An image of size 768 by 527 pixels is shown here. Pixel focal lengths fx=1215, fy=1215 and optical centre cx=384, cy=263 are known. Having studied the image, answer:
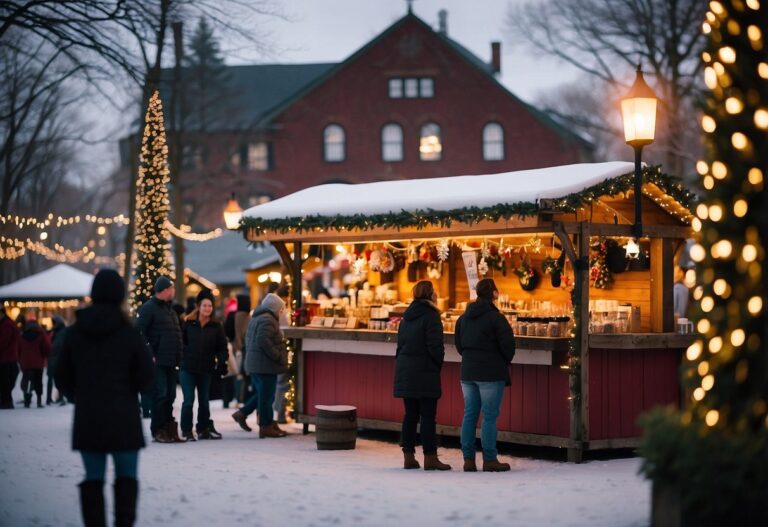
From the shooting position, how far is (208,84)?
1750 inches

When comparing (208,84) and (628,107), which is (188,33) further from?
(208,84)

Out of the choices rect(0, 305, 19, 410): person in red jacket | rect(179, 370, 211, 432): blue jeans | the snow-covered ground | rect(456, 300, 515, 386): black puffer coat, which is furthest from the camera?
rect(0, 305, 19, 410): person in red jacket

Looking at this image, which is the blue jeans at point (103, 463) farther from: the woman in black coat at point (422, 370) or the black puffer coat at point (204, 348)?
the black puffer coat at point (204, 348)

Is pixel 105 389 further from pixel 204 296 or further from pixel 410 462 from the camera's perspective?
pixel 204 296

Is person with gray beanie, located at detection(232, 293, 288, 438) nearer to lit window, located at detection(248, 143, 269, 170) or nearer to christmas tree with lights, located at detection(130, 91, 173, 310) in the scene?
christmas tree with lights, located at detection(130, 91, 173, 310)

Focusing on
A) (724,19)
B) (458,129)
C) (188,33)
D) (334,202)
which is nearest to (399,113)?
(458,129)

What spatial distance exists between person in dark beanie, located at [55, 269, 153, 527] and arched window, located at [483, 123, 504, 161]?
42.5 m

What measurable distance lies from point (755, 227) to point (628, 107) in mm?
5538

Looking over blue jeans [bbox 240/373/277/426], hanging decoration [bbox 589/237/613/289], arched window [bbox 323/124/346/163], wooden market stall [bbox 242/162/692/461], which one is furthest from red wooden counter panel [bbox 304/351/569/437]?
arched window [bbox 323/124/346/163]

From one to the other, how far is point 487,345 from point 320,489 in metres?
2.33

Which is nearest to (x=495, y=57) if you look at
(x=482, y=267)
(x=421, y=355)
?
(x=482, y=267)

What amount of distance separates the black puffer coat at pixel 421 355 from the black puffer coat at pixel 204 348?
3493mm

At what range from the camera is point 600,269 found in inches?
570

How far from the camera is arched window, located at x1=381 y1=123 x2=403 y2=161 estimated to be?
50.5 m
